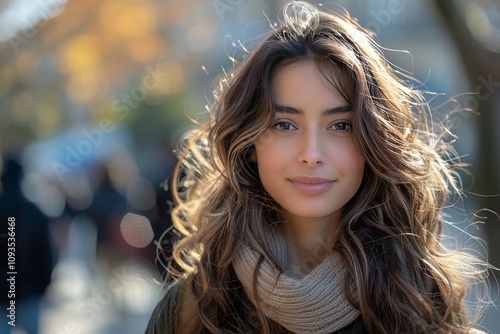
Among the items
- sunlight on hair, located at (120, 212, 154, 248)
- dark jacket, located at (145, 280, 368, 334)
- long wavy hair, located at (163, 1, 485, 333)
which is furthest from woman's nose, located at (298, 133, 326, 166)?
sunlight on hair, located at (120, 212, 154, 248)

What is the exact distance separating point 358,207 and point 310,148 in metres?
0.35

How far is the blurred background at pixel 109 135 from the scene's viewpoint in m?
6.39

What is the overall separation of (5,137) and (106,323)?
108 inches

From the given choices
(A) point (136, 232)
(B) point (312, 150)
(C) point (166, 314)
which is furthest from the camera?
(A) point (136, 232)

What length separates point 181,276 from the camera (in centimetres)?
302

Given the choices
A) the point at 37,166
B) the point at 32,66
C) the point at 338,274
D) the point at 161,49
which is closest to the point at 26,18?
the point at 37,166

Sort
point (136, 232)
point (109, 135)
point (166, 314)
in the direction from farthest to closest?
point (109, 135) → point (136, 232) → point (166, 314)

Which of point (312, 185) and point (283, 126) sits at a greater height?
point (283, 126)

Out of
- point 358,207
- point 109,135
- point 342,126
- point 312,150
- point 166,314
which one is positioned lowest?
point 166,314

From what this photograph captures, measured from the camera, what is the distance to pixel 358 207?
2771 millimetres

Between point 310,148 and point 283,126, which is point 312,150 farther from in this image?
point 283,126

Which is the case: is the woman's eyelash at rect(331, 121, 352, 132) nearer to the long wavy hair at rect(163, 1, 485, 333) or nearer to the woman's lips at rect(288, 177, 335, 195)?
the long wavy hair at rect(163, 1, 485, 333)

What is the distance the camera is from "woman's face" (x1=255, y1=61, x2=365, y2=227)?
2.61m

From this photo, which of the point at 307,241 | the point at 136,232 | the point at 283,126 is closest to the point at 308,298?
the point at 307,241
